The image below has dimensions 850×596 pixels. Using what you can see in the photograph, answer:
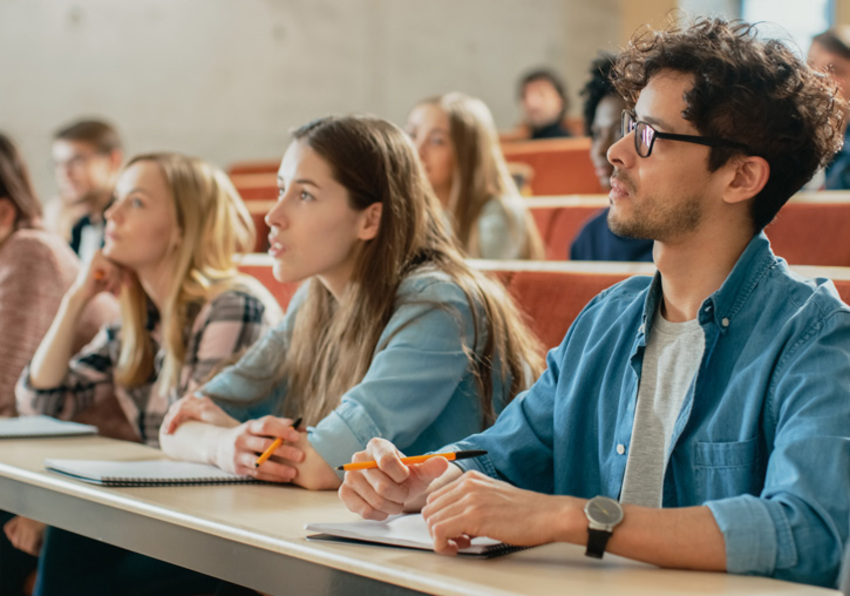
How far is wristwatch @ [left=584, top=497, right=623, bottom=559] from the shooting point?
1093 millimetres

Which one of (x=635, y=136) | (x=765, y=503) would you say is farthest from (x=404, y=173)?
(x=765, y=503)

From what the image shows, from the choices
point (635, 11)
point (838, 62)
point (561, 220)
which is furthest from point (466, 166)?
point (635, 11)

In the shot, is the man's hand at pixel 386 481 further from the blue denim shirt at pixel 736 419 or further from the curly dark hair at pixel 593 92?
the curly dark hair at pixel 593 92

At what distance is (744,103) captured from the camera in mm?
1289

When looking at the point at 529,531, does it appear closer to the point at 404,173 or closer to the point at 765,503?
the point at 765,503

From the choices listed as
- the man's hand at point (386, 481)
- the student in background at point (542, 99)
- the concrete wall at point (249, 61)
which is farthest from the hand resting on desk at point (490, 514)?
the student in background at point (542, 99)

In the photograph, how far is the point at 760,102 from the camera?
50.8 inches

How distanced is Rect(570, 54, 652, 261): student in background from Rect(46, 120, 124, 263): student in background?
220 centimetres

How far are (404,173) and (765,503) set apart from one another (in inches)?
39.2

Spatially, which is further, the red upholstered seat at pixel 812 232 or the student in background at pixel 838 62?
the student in background at pixel 838 62

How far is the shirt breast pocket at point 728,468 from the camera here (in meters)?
1.21

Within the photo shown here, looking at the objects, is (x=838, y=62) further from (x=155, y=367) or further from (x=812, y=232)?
(x=155, y=367)

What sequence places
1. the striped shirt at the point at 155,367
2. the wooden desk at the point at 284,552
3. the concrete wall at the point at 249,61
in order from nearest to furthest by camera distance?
the wooden desk at the point at 284,552, the striped shirt at the point at 155,367, the concrete wall at the point at 249,61

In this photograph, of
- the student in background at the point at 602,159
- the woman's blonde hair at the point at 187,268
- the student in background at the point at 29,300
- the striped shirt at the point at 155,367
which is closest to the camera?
the striped shirt at the point at 155,367
